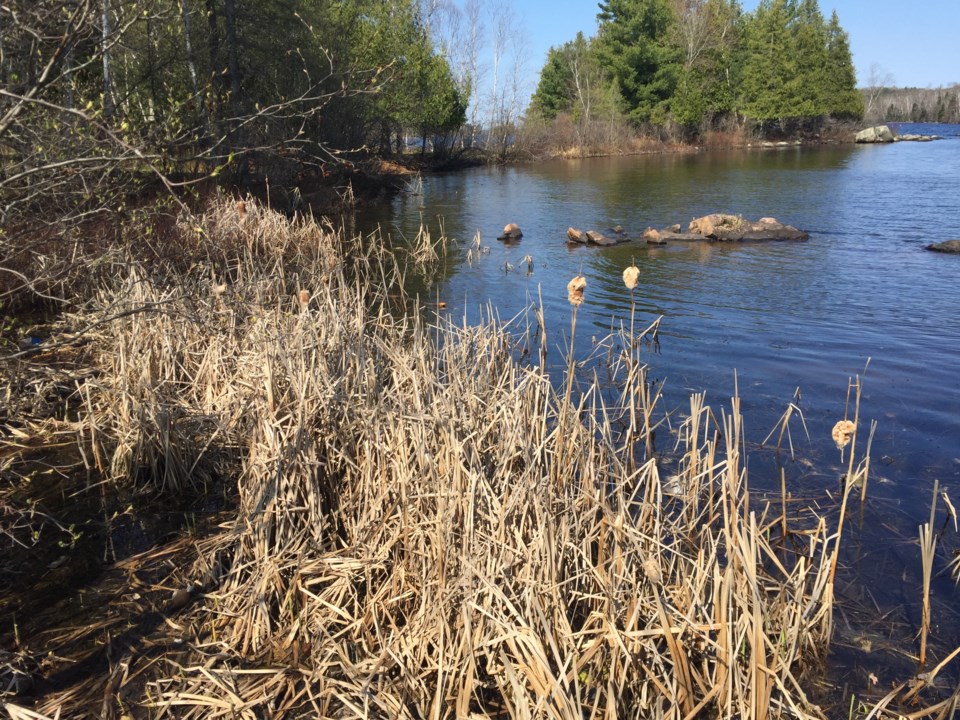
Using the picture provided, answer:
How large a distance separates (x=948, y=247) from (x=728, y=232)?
4486 millimetres

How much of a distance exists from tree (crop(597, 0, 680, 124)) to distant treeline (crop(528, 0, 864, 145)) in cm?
7

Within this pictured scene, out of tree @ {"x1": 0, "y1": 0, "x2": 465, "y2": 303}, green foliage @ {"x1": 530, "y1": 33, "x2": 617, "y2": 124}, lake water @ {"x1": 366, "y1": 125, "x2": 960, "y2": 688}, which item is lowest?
lake water @ {"x1": 366, "y1": 125, "x2": 960, "y2": 688}

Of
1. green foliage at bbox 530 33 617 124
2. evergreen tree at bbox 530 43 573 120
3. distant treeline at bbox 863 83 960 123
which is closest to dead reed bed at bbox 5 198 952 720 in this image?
green foliage at bbox 530 33 617 124

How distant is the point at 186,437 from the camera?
5055 mm

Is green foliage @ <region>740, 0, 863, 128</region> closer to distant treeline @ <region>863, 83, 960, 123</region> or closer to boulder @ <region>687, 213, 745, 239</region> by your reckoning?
distant treeline @ <region>863, 83, 960, 123</region>

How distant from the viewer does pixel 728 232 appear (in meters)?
17.5

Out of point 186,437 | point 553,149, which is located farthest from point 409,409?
point 553,149

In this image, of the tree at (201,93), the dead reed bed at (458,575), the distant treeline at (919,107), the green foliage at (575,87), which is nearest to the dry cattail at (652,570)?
the dead reed bed at (458,575)

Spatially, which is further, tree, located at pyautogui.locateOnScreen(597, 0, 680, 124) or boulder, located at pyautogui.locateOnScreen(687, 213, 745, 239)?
tree, located at pyautogui.locateOnScreen(597, 0, 680, 124)

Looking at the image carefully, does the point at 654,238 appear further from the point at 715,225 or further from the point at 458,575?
the point at 458,575

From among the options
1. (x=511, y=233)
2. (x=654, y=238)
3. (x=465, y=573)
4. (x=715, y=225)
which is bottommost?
(x=465, y=573)

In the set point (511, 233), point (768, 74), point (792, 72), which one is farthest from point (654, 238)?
point (792, 72)

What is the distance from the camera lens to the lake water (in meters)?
6.04

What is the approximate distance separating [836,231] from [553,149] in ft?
111
